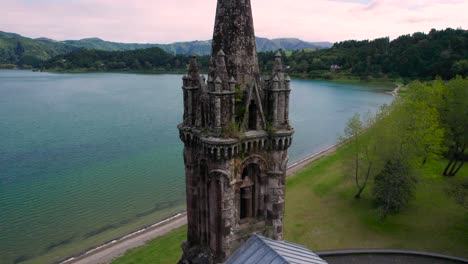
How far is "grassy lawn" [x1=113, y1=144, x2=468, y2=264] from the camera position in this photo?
1209 inches

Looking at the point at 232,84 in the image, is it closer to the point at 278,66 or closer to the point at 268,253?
the point at 278,66

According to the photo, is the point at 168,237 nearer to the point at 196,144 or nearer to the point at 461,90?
the point at 196,144

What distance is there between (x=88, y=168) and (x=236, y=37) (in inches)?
1768

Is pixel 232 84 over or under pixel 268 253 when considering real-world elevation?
over

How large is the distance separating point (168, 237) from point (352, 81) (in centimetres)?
15973

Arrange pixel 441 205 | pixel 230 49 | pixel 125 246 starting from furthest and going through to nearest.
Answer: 1. pixel 441 205
2. pixel 125 246
3. pixel 230 49

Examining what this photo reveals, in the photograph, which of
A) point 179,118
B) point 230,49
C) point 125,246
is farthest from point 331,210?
point 179,118

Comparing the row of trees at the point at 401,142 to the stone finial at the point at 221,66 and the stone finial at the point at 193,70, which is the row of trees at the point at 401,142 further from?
the stone finial at the point at 221,66

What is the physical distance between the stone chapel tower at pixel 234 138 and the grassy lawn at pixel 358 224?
16.3 m

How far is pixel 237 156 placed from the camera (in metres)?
14.2

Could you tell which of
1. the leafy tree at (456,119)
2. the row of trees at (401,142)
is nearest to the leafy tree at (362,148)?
the row of trees at (401,142)

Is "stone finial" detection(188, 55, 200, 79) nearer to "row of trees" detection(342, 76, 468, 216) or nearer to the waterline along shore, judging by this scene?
the waterline along shore

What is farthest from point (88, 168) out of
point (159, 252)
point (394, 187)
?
point (394, 187)

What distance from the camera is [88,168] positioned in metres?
52.2
